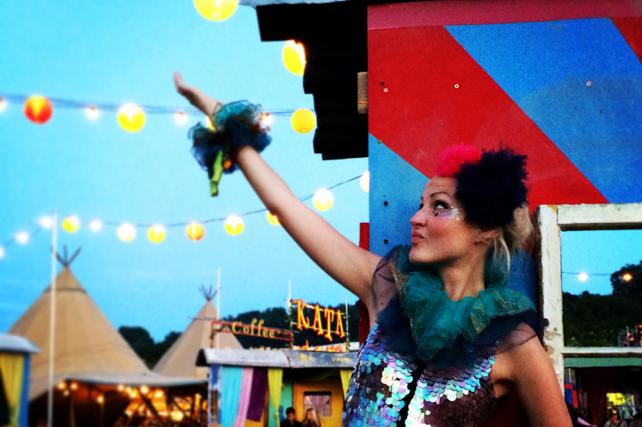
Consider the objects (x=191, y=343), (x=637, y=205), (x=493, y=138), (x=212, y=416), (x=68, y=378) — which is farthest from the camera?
(x=191, y=343)

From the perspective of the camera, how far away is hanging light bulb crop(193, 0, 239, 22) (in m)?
5.46

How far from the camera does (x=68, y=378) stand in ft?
63.2

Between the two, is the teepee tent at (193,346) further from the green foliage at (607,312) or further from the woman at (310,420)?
the green foliage at (607,312)

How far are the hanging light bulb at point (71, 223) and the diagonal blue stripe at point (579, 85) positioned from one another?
1296 cm

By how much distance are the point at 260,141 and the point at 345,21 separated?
130 cm

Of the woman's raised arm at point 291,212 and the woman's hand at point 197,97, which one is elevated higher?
the woman's hand at point 197,97

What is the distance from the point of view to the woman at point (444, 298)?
2045 mm

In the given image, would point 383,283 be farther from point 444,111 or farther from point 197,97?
point 444,111

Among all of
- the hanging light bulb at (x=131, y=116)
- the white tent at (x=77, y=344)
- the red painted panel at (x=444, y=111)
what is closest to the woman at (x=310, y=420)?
the hanging light bulb at (x=131, y=116)

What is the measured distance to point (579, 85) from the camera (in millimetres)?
2984

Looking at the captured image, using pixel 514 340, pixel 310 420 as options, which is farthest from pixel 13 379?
pixel 514 340

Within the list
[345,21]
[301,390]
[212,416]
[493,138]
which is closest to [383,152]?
[493,138]

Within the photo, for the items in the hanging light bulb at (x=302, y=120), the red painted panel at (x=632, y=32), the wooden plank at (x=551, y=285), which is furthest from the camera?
the hanging light bulb at (x=302, y=120)

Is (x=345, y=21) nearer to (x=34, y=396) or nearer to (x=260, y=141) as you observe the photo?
(x=260, y=141)
